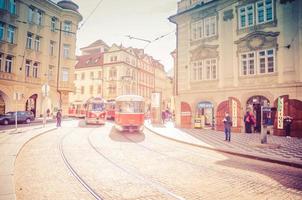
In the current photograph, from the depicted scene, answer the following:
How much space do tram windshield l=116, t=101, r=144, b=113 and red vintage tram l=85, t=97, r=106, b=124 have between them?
8072 mm

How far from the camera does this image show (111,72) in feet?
161

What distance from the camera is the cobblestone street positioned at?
5.09 metres

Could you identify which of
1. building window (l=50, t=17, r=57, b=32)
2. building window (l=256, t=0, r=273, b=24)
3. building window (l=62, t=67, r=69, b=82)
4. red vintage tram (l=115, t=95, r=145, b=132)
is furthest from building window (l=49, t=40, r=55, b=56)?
building window (l=256, t=0, r=273, b=24)

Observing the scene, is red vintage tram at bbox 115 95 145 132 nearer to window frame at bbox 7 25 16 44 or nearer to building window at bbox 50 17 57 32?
window frame at bbox 7 25 16 44

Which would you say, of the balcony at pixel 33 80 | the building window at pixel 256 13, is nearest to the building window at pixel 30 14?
the balcony at pixel 33 80

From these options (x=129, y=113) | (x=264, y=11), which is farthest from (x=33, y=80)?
(x=264, y=11)

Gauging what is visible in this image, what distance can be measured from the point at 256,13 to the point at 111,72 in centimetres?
3579

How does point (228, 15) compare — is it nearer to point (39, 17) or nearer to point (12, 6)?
point (12, 6)

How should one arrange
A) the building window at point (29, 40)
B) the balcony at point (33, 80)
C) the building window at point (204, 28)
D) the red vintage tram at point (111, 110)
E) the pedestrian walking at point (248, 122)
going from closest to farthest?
the pedestrian walking at point (248, 122), the building window at point (204, 28), the balcony at point (33, 80), the building window at point (29, 40), the red vintage tram at point (111, 110)

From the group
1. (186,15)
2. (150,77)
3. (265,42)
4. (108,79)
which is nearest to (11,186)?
(265,42)

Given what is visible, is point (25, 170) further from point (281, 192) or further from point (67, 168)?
point (281, 192)

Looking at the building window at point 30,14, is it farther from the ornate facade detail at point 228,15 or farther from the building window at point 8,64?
the ornate facade detail at point 228,15

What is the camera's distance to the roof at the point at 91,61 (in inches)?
2039

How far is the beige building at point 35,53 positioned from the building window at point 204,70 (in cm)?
1336
